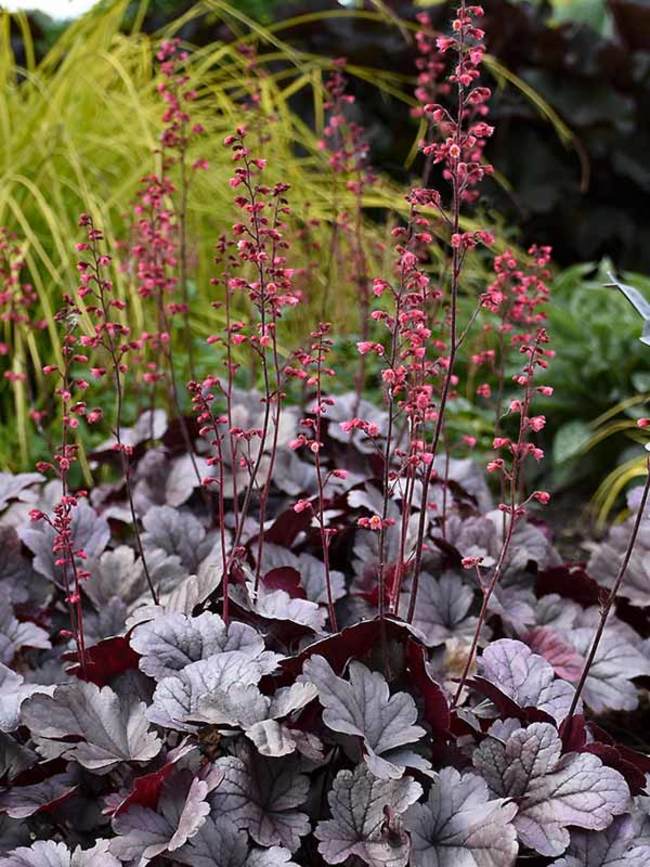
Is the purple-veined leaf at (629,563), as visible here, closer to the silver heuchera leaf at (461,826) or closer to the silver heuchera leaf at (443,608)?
the silver heuchera leaf at (443,608)

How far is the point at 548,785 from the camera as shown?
4.88 feet

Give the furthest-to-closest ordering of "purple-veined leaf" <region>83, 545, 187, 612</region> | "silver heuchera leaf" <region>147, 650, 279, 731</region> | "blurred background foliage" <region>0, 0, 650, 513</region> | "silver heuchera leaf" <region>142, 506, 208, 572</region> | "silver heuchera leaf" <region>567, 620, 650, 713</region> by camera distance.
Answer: "blurred background foliage" <region>0, 0, 650, 513</region>, "silver heuchera leaf" <region>142, 506, 208, 572</region>, "purple-veined leaf" <region>83, 545, 187, 612</region>, "silver heuchera leaf" <region>567, 620, 650, 713</region>, "silver heuchera leaf" <region>147, 650, 279, 731</region>

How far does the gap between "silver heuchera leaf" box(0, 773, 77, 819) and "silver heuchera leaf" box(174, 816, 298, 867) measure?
0.20 metres

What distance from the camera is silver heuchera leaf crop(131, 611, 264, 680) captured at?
1.58 meters

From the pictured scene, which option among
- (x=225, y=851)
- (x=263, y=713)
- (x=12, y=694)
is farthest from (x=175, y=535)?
(x=225, y=851)

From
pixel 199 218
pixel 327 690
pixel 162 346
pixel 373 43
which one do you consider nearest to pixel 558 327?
pixel 199 218

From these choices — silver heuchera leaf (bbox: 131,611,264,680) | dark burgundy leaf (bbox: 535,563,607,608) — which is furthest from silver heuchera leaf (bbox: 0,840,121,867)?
dark burgundy leaf (bbox: 535,563,607,608)

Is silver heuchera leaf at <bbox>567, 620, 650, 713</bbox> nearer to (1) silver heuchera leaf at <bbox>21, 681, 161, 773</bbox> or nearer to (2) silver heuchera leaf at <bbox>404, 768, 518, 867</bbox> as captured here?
(2) silver heuchera leaf at <bbox>404, 768, 518, 867</bbox>

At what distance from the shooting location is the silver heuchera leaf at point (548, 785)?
4.70ft

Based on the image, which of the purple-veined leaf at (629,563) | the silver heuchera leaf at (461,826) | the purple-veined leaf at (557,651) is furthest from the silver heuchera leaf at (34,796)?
the purple-veined leaf at (629,563)

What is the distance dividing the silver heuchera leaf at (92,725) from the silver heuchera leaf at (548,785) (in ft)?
1.51

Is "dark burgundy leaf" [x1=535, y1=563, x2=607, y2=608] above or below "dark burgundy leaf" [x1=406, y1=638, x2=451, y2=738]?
below

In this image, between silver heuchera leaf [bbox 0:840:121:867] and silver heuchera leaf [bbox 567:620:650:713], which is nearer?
silver heuchera leaf [bbox 0:840:121:867]

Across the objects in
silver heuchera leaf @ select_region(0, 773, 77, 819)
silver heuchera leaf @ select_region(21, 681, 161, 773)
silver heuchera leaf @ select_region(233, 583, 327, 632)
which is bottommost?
silver heuchera leaf @ select_region(0, 773, 77, 819)
